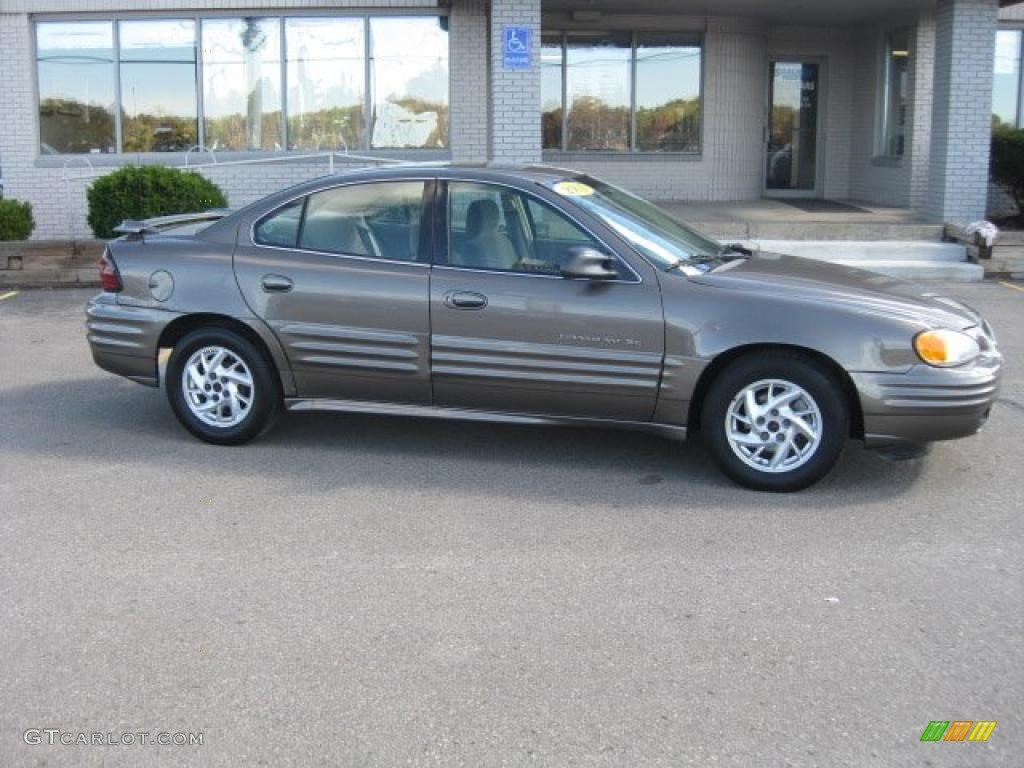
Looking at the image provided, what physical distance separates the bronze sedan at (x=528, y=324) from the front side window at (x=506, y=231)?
1 cm

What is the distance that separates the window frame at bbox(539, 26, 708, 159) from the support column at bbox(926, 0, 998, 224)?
3885mm

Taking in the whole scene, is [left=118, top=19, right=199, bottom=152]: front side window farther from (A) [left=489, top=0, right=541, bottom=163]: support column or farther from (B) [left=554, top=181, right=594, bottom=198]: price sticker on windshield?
(B) [left=554, top=181, right=594, bottom=198]: price sticker on windshield

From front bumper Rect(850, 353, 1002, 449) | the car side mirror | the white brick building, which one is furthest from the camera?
the white brick building

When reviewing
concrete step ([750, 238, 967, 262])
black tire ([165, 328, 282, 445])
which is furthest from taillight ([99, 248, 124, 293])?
concrete step ([750, 238, 967, 262])

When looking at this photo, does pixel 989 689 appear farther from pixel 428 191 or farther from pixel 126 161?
pixel 126 161

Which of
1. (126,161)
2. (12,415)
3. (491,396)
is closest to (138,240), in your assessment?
(12,415)

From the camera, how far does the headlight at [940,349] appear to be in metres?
5.81

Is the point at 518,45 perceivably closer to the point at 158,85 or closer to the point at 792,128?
the point at 158,85

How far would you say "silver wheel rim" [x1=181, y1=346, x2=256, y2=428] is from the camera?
6746mm

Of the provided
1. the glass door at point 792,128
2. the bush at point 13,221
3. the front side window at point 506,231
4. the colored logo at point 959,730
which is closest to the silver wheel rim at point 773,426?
the front side window at point 506,231

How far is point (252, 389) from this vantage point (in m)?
6.73

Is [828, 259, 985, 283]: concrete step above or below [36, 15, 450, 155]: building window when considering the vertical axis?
below

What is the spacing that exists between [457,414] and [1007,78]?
46.7 ft

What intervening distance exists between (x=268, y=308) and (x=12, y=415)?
217cm
